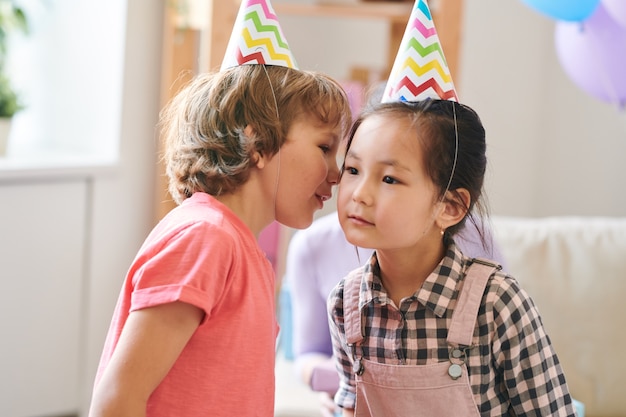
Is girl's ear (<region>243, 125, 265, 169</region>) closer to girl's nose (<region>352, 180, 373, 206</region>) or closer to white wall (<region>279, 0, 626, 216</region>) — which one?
girl's nose (<region>352, 180, 373, 206</region>)

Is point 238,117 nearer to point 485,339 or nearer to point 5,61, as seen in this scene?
point 485,339

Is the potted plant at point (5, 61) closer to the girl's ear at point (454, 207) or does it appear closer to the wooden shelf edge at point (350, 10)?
the wooden shelf edge at point (350, 10)

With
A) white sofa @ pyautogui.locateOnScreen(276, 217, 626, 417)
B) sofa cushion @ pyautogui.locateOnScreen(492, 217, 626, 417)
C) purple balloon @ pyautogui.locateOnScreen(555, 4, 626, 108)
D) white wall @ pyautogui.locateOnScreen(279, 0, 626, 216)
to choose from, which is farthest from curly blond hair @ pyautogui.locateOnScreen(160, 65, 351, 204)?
white wall @ pyautogui.locateOnScreen(279, 0, 626, 216)

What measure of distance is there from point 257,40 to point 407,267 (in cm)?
40

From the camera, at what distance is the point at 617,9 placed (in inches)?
79.7

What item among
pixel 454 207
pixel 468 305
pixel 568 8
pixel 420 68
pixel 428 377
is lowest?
pixel 428 377

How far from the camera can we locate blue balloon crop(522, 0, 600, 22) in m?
2.06

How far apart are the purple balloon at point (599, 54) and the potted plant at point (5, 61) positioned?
5.29ft

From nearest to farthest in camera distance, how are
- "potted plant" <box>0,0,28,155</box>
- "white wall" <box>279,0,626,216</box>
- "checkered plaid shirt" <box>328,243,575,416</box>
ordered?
1. "checkered plaid shirt" <box>328,243,575,416</box>
2. "potted plant" <box>0,0,28,155</box>
3. "white wall" <box>279,0,626,216</box>

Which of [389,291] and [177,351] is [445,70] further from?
[177,351]

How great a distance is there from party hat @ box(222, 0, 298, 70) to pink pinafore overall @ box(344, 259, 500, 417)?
381 mm

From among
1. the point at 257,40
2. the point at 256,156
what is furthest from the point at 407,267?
the point at 257,40

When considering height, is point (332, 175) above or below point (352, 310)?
above

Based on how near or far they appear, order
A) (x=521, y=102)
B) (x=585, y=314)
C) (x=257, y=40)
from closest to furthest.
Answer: (x=257, y=40) < (x=585, y=314) < (x=521, y=102)
